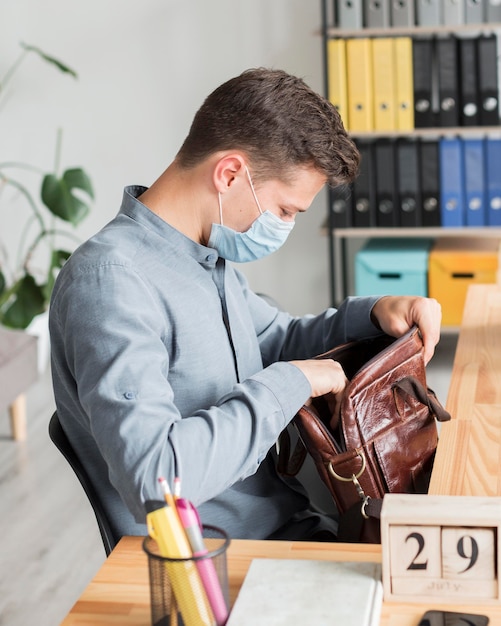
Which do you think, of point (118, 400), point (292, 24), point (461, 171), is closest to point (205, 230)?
point (118, 400)

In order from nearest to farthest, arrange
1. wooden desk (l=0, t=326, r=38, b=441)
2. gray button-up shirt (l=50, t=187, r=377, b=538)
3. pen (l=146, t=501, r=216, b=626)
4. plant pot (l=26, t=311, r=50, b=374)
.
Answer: pen (l=146, t=501, r=216, b=626), gray button-up shirt (l=50, t=187, r=377, b=538), wooden desk (l=0, t=326, r=38, b=441), plant pot (l=26, t=311, r=50, b=374)

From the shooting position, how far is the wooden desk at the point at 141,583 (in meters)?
0.89

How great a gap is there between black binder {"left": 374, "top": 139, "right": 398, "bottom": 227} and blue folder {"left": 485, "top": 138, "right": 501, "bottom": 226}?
14.2 inches

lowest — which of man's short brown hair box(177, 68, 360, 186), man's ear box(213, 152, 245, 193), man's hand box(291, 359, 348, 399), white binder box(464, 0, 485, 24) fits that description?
man's hand box(291, 359, 348, 399)

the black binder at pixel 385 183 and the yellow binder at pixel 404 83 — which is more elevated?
the yellow binder at pixel 404 83

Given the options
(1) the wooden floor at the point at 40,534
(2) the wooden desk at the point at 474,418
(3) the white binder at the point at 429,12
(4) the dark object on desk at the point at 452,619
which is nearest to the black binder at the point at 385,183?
(3) the white binder at the point at 429,12

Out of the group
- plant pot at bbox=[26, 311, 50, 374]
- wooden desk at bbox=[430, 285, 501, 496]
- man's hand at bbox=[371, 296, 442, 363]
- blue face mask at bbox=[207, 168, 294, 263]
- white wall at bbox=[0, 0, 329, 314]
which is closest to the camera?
wooden desk at bbox=[430, 285, 501, 496]

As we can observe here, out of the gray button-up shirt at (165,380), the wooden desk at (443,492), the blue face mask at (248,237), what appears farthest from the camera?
the blue face mask at (248,237)

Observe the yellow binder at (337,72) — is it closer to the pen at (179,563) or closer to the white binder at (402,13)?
the white binder at (402,13)

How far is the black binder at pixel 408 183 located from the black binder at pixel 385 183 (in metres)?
0.02

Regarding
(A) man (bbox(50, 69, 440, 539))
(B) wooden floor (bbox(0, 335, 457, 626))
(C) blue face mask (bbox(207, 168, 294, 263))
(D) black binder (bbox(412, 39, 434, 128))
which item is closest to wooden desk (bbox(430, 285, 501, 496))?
(A) man (bbox(50, 69, 440, 539))

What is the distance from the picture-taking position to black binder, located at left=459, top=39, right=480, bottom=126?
3.59 metres

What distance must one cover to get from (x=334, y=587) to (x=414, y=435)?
1.68 ft

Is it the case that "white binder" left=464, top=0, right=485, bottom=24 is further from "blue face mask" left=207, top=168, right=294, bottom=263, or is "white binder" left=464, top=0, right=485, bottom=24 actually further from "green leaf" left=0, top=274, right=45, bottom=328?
"blue face mask" left=207, top=168, right=294, bottom=263
